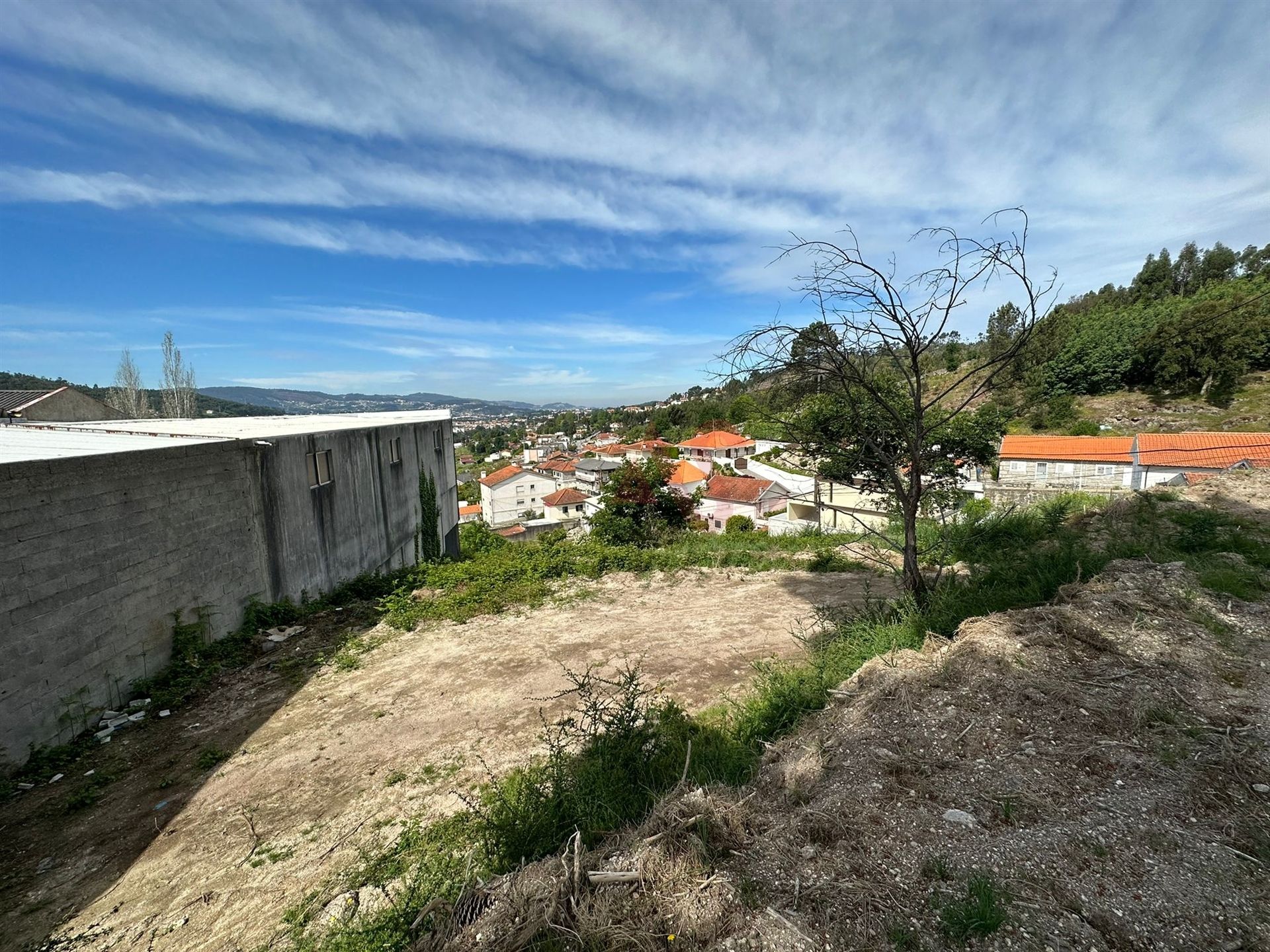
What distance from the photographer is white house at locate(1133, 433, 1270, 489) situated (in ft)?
48.2

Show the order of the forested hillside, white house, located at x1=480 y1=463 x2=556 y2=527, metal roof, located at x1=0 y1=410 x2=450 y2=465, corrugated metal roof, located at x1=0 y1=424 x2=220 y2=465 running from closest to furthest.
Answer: corrugated metal roof, located at x1=0 y1=424 x2=220 y2=465 → metal roof, located at x1=0 y1=410 x2=450 y2=465 → the forested hillside → white house, located at x1=480 y1=463 x2=556 y2=527

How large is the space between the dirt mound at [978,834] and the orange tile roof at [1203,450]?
1717 centimetres

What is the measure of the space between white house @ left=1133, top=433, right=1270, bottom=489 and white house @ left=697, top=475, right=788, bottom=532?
1412cm

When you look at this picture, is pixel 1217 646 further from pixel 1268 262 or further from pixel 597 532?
pixel 1268 262

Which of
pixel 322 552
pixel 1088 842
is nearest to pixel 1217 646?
pixel 1088 842

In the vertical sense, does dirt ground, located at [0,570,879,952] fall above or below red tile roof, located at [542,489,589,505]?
above

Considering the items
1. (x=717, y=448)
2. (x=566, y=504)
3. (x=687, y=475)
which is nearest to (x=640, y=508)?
(x=687, y=475)

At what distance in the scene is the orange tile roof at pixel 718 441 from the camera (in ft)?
164

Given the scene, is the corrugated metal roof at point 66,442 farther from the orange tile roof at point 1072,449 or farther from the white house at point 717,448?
the white house at point 717,448

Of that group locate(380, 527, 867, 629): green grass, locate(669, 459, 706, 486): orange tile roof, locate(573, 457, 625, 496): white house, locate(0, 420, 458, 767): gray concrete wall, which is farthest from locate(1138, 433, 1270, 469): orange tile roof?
locate(573, 457, 625, 496): white house

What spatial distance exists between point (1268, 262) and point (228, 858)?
79.9m

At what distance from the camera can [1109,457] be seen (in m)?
20.7

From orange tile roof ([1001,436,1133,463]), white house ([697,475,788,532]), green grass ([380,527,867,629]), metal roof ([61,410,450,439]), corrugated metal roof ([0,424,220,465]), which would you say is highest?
metal roof ([61,410,450,439])

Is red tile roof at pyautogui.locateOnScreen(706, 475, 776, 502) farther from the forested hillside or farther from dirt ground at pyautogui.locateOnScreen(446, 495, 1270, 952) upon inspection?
dirt ground at pyautogui.locateOnScreen(446, 495, 1270, 952)
